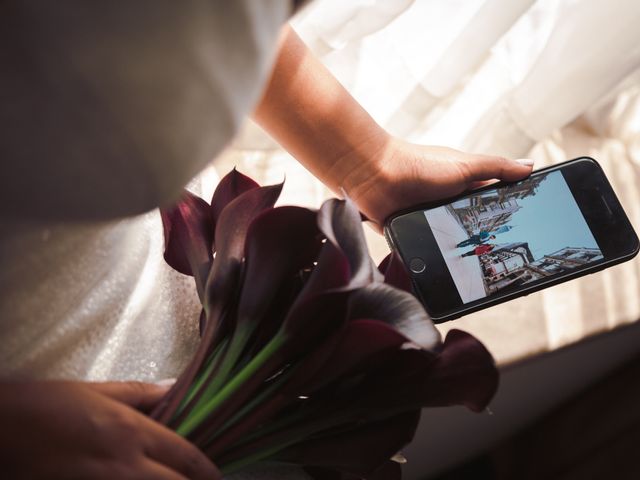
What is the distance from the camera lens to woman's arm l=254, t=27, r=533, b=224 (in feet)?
1.38

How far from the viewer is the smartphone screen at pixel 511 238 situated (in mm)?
409

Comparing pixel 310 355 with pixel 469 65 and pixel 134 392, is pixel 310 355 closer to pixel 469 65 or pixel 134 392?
pixel 134 392

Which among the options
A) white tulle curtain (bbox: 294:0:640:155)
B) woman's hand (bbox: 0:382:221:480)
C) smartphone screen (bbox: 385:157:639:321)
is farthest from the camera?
white tulle curtain (bbox: 294:0:640:155)

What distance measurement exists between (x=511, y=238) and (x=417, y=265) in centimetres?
7

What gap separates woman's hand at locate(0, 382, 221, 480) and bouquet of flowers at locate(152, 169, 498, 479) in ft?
0.06

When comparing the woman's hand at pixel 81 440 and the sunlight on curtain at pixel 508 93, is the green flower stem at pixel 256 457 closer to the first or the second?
the woman's hand at pixel 81 440

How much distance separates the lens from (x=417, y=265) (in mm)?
419

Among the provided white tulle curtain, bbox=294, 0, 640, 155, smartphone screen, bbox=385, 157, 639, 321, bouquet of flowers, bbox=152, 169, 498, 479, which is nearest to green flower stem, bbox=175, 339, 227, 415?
bouquet of flowers, bbox=152, 169, 498, 479

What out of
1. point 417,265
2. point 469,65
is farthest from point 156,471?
point 469,65

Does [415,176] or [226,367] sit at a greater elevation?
[415,176]

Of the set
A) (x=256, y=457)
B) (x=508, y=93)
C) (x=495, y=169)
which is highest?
(x=508, y=93)

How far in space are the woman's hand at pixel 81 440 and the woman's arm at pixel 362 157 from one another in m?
0.25

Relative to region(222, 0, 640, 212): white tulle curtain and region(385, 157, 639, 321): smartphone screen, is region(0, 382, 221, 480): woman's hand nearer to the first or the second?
region(385, 157, 639, 321): smartphone screen

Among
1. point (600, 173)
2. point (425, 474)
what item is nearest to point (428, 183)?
point (600, 173)
